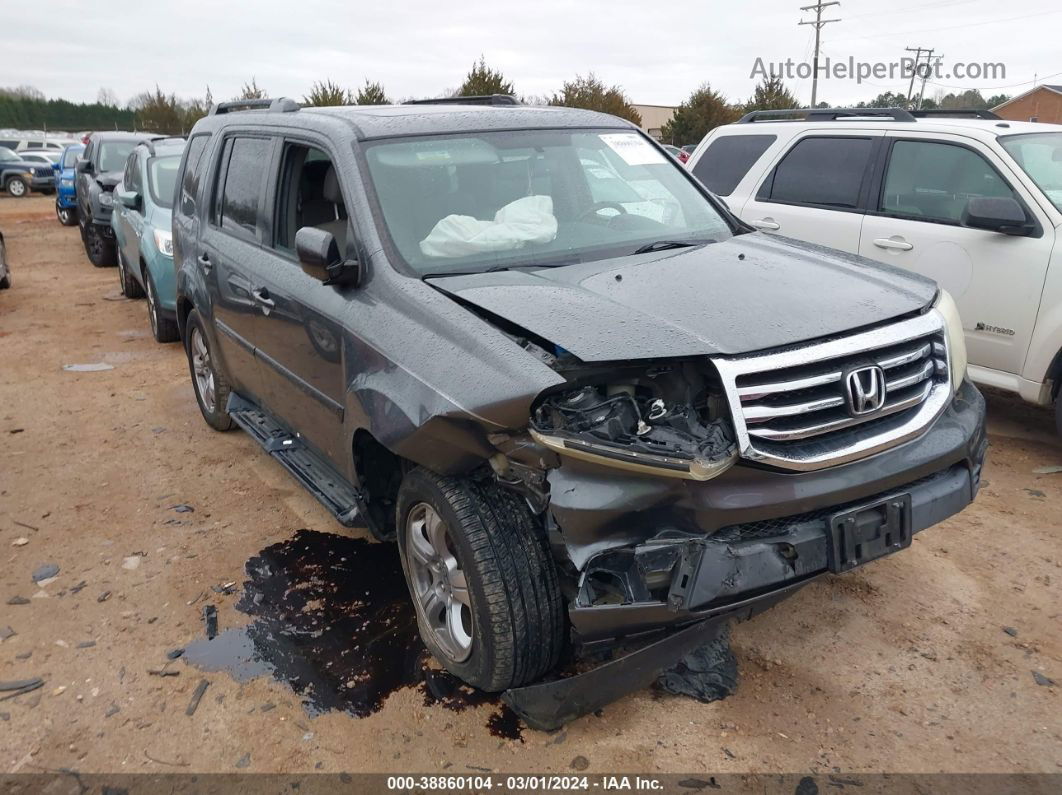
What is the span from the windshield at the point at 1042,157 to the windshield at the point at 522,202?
7.85 feet

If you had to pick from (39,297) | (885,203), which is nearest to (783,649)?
(885,203)

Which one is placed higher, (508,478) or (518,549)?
(508,478)

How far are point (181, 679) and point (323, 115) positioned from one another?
2568 mm

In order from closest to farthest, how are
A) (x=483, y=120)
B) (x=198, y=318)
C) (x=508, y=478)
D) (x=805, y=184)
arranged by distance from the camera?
1. (x=508, y=478)
2. (x=483, y=120)
3. (x=198, y=318)
4. (x=805, y=184)

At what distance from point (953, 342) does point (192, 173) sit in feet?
15.0

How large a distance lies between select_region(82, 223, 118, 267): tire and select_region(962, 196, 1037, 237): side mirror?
12244 mm

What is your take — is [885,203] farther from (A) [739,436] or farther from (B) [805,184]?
(A) [739,436]

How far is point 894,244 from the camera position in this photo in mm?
5762

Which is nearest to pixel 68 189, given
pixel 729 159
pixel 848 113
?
pixel 729 159

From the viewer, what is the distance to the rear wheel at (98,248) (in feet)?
43.9

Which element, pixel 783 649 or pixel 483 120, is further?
pixel 483 120

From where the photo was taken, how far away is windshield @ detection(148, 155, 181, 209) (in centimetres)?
875

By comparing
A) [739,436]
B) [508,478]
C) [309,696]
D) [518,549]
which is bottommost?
[309,696]

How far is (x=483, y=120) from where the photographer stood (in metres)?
4.05
